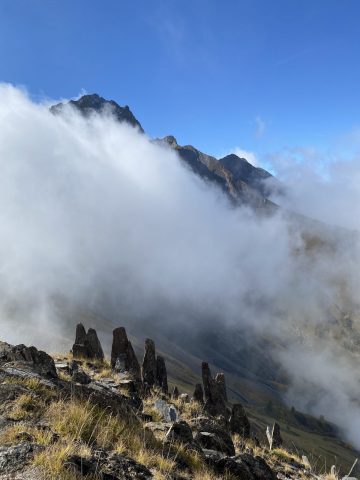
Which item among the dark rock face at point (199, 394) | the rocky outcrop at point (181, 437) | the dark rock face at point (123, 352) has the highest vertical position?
the rocky outcrop at point (181, 437)

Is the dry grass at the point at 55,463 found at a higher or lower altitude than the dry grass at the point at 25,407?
higher

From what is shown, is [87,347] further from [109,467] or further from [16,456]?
[16,456]

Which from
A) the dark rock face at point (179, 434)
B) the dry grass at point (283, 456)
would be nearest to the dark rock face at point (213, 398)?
the dry grass at point (283, 456)

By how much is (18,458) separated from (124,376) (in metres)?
23.2

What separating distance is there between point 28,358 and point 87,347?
2404 centimetres

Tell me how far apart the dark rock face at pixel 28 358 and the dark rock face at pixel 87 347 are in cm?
1856

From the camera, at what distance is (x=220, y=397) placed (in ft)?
125

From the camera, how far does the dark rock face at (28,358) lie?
1677 cm

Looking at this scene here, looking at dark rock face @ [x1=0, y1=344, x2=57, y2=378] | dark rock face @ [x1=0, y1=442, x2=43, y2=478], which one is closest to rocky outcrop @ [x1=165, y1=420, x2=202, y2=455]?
dark rock face @ [x1=0, y1=344, x2=57, y2=378]

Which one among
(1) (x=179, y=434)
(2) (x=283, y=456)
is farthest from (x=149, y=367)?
(1) (x=179, y=434)

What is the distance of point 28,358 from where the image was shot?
19.8 m

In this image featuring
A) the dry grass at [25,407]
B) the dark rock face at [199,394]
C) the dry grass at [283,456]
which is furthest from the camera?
the dark rock face at [199,394]

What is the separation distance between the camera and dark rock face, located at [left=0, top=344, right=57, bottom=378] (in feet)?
55.0

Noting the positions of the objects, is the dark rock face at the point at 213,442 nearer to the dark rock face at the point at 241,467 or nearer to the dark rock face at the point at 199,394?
the dark rock face at the point at 241,467
